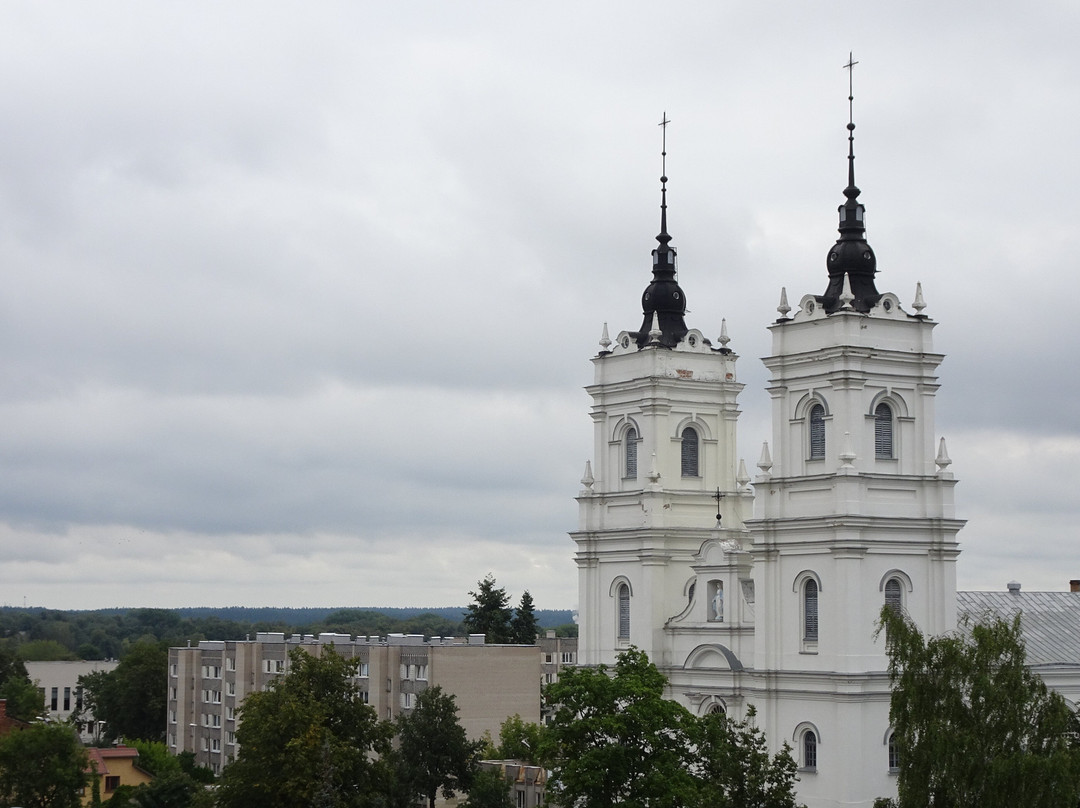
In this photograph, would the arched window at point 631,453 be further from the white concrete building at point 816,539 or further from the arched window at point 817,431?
the arched window at point 817,431

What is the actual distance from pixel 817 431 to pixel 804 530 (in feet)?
10.8

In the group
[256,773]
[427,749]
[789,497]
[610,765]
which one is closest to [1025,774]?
[610,765]

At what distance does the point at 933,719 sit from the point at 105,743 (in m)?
75.7

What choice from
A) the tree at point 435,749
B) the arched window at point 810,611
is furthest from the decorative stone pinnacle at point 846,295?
the tree at point 435,749

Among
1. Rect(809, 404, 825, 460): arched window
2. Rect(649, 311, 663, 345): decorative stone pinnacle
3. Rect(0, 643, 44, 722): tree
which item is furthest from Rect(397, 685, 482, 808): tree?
Rect(0, 643, 44, 722): tree

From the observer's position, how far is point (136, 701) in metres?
113

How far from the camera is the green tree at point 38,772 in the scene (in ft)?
182

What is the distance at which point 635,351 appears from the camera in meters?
64.2

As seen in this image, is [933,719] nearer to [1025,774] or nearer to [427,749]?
[1025,774]

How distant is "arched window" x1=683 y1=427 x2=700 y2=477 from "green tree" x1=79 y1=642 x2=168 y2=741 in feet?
194

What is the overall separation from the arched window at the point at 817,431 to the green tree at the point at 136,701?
6729 centimetres

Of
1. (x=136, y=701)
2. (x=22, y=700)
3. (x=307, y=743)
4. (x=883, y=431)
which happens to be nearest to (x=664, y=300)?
(x=883, y=431)

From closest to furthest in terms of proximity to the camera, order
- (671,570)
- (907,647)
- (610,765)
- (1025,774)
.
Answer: (1025,774) → (907,647) → (610,765) → (671,570)

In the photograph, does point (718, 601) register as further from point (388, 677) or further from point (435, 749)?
point (388, 677)
